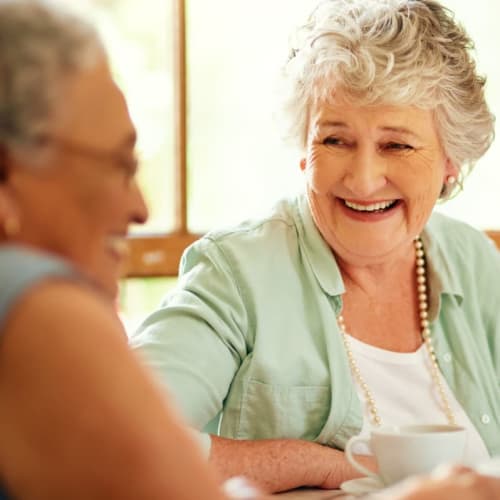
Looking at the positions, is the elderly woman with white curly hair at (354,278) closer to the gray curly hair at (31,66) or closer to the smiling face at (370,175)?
the smiling face at (370,175)

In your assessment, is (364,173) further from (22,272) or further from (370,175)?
(22,272)

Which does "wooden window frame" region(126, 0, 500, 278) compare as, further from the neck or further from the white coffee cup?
the white coffee cup

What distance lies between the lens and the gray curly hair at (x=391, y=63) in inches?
78.4

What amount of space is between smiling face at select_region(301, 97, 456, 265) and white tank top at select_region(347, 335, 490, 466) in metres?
0.19

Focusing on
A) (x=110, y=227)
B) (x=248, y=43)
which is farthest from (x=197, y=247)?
(x=248, y=43)

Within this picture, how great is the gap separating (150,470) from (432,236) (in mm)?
1535

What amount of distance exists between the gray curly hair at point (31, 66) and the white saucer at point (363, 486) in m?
0.77

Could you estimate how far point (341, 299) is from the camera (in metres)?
2.06

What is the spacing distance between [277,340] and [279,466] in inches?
10.7

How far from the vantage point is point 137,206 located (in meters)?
0.94

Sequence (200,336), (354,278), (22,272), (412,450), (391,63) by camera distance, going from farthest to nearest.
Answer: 1. (354,278)
2. (391,63)
3. (200,336)
4. (412,450)
5. (22,272)

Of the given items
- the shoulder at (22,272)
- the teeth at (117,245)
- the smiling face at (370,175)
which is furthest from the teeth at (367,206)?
the shoulder at (22,272)

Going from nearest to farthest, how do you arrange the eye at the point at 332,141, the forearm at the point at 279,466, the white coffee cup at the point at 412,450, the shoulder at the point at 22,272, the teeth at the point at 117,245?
the shoulder at the point at 22,272 < the teeth at the point at 117,245 < the white coffee cup at the point at 412,450 < the forearm at the point at 279,466 < the eye at the point at 332,141

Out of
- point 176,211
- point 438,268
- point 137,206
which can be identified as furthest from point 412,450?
point 176,211
